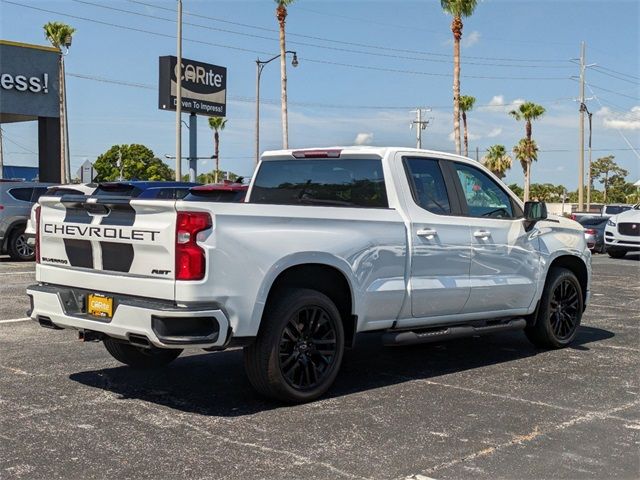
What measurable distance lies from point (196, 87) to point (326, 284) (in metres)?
37.6

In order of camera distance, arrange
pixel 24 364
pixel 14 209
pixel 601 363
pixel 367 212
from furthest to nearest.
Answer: pixel 14 209 → pixel 601 363 → pixel 24 364 → pixel 367 212

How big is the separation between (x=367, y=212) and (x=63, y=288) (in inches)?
91.8

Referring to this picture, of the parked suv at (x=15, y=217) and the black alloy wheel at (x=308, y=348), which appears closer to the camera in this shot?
the black alloy wheel at (x=308, y=348)

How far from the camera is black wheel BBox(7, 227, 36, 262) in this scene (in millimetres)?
17016

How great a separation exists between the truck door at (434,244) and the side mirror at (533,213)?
0.83 metres

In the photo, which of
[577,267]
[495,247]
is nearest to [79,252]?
[495,247]

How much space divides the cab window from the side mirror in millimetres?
146

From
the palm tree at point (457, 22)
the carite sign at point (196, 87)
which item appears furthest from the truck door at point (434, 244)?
the carite sign at point (196, 87)

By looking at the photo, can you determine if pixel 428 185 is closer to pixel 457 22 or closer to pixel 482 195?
pixel 482 195

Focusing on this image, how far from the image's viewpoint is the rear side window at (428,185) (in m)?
6.53

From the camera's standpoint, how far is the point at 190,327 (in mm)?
4945

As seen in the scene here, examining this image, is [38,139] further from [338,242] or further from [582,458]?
[582,458]

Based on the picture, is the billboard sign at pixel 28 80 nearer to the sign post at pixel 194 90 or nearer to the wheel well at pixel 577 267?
the sign post at pixel 194 90

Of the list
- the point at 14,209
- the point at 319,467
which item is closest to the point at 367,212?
the point at 319,467
